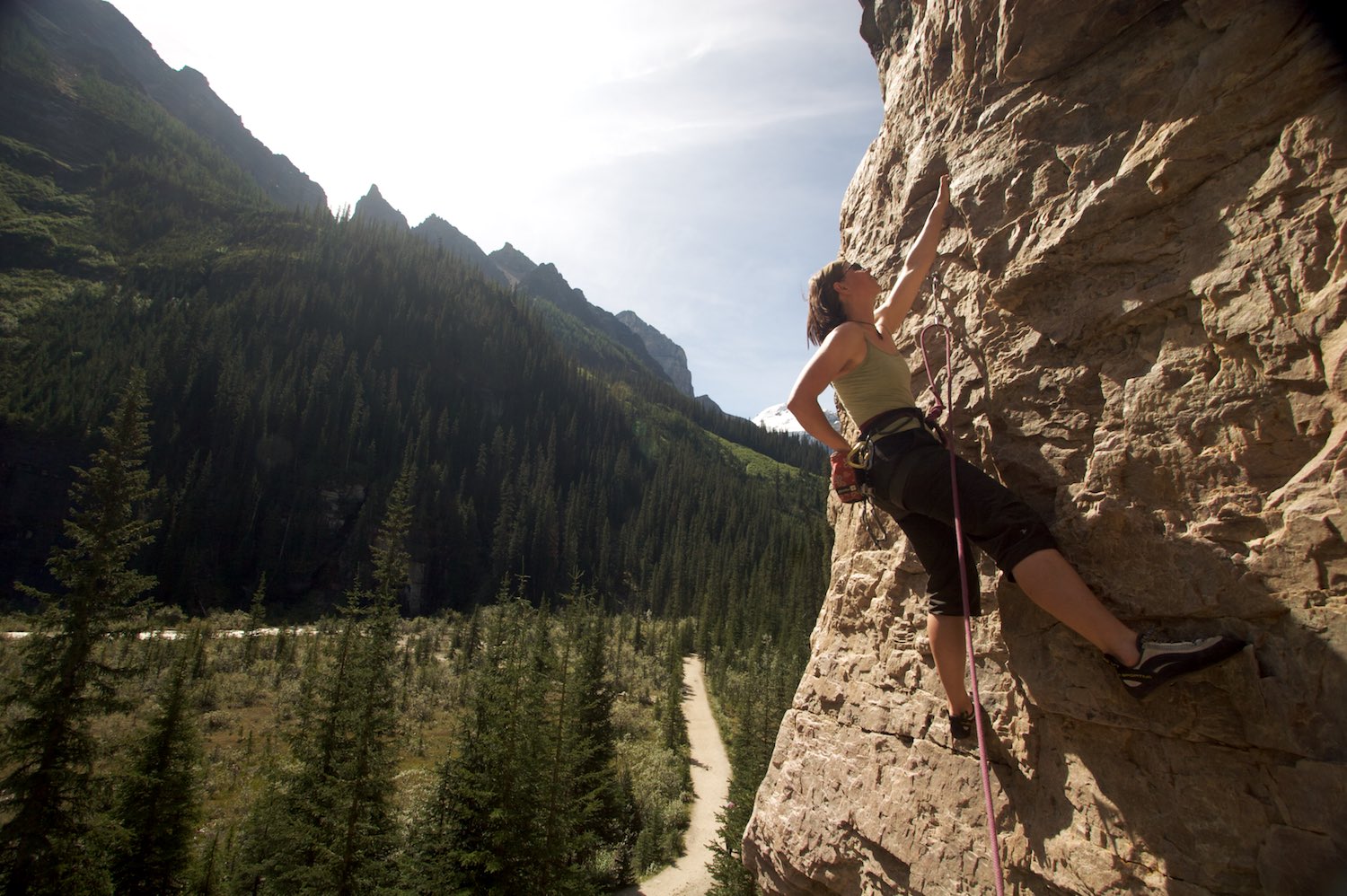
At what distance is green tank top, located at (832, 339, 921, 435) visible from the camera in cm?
368

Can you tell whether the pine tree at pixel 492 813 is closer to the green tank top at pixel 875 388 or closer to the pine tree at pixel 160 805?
the pine tree at pixel 160 805

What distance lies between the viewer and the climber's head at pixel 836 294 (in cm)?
406

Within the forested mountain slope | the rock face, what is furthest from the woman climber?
the forested mountain slope

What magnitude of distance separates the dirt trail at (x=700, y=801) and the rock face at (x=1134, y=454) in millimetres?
16668

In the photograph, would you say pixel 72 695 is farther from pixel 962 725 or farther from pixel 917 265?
pixel 917 265

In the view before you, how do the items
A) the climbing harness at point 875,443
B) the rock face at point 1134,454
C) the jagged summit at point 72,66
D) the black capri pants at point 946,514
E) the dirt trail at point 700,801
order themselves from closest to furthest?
the rock face at point 1134,454 → the black capri pants at point 946,514 → the climbing harness at point 875,443 → the dirt trail at point 700,801 → the jagged summit at point 72,66

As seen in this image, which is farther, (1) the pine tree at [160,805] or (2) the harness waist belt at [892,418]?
(1) the pine tree at [160,805]

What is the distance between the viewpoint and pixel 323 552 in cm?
8669

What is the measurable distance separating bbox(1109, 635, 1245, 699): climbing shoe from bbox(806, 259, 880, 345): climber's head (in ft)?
7.95

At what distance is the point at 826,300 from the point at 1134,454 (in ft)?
6.44

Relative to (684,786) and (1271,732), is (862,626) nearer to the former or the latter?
(1271,732)

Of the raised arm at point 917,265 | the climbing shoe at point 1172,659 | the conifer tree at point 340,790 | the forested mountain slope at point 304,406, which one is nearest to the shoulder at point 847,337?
the raised arm at point 917,265

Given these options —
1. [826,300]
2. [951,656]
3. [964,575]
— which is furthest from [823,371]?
[951,656]

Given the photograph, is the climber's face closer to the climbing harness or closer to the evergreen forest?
the climbing harness
